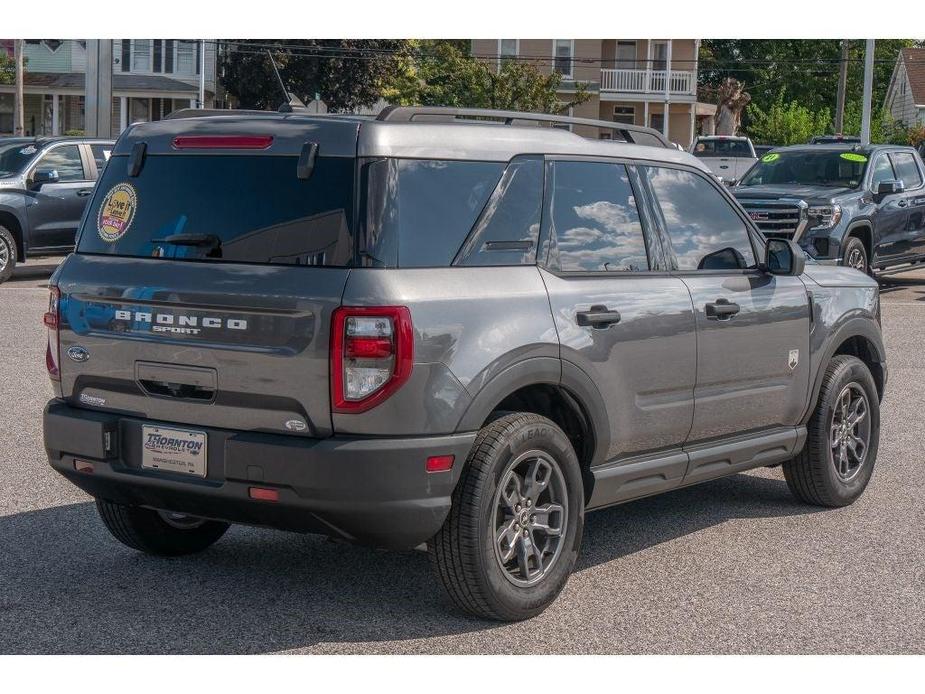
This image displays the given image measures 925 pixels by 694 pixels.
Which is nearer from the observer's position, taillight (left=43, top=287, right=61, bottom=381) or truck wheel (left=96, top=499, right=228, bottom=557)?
taillight (left=43, top=287, right=61, bottom=381)

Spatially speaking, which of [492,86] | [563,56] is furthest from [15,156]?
[563,56]

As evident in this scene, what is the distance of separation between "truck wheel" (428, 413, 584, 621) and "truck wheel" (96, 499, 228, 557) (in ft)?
5.11

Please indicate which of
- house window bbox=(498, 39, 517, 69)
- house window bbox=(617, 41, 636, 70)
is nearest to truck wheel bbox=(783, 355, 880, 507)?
house window bbox=(498, 39, 517, 69)

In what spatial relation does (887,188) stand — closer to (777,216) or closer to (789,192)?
(789,192)

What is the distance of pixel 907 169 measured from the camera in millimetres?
20016

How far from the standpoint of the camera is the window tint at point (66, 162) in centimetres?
2020

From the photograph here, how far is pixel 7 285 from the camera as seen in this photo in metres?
19.6

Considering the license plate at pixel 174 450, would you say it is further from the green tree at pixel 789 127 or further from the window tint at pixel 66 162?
the green tree at pixel 789 127

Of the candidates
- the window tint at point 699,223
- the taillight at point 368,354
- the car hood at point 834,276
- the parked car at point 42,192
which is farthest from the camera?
the parked car at point 42,192

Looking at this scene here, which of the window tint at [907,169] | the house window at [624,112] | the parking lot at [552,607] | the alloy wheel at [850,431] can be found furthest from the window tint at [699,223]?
the house window at [624,112]

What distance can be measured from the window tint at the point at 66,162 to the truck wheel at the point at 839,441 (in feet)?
49.2

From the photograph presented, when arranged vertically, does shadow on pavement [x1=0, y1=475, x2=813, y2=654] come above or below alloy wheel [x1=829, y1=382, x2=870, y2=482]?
below

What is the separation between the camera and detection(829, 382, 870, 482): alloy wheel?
7.55 m

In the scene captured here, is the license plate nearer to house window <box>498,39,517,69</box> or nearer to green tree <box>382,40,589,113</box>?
green tree <box>382,40,589,113</box>
